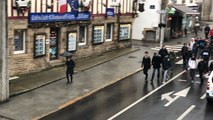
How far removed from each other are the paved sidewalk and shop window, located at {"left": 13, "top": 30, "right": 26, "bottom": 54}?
1432 mm

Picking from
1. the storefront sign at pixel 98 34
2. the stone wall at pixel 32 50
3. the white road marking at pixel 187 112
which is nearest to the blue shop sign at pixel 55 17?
the stone wall at pixel 32 50

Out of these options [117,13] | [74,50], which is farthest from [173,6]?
[74,50]

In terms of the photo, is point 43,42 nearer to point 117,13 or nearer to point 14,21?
point 14,21

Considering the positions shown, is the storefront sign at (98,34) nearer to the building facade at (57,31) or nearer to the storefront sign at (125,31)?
the building facade at (57,31)

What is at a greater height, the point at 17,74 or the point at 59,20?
the point at 59,20

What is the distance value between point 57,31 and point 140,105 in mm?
8792

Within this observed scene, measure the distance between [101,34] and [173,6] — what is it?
13.4 m

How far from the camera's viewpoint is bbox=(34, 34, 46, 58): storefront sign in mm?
21489

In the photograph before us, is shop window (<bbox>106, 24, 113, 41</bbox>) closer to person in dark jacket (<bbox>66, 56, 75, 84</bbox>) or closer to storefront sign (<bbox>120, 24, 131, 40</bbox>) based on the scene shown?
storefront sign (<bbox>120, 24, 131, 40</bbox>)

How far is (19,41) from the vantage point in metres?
20.8

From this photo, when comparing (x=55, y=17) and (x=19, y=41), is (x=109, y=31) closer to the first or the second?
(x=55, y=17)

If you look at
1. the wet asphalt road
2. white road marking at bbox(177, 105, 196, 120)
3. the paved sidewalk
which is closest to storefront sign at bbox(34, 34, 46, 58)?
the paved sidewalk

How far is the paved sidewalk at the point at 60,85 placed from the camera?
15740 millimetres

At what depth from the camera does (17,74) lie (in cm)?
2055
